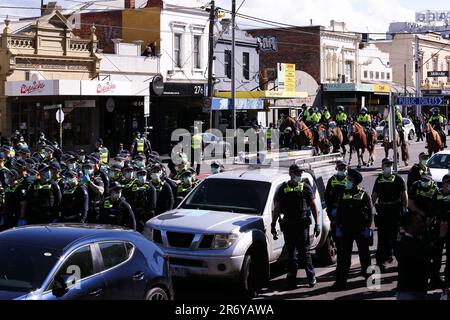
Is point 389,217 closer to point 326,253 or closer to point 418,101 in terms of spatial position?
point 326,253

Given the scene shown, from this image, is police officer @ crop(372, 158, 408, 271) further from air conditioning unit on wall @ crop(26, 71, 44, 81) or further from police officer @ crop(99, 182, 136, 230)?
air conditioning unit on wall @ crop(26, 71, 44, 81)

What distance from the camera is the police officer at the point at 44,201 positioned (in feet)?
42.3

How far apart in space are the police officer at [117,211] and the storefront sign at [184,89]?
28567 millimetres

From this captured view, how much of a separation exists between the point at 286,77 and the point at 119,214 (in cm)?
3884

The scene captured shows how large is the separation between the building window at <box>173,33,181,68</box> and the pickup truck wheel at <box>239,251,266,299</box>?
31656 mm

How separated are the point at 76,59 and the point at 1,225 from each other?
899 inches

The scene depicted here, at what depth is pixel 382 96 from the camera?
63219mm

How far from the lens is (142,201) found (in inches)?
519

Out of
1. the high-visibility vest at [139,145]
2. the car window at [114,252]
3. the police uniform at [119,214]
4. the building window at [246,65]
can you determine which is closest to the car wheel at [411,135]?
the building window at [246,65]

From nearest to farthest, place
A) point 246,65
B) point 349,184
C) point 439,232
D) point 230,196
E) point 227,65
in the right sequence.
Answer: point 439,232, point 349,184, point 230,196, point 227,65, point 246,65

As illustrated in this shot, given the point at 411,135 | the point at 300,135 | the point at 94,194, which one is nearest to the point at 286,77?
the point at 411,135

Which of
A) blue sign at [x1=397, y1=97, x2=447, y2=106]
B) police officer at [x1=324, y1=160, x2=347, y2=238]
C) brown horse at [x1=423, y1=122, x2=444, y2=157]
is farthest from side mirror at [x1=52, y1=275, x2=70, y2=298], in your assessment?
brown horse at [x1=423, y1=122, x2=444, y2=157]

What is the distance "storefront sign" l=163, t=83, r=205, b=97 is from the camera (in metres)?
40.6
